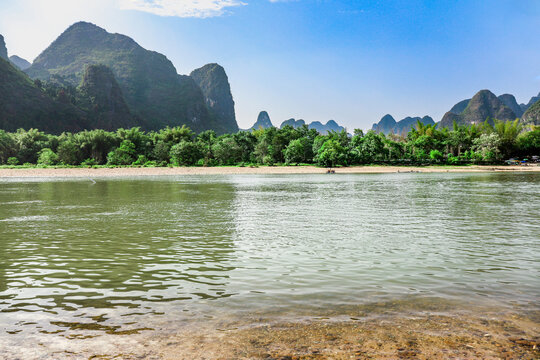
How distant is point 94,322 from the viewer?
678 centimetres

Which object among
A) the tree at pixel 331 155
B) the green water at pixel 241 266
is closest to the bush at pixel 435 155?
the tree at pixel 331 155

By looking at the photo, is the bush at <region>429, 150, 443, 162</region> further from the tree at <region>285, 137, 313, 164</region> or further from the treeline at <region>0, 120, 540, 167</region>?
the tree at <region>285, 137, 313, 164</region>

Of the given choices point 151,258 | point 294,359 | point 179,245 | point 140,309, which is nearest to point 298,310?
point 294,359

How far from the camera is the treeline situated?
11294 cm

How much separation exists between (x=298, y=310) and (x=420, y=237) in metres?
9.83

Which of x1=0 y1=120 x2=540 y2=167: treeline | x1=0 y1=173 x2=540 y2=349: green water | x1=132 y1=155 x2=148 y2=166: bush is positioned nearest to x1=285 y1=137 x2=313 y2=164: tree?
x1=0 y1=120 x2=540 y2=167: treeline

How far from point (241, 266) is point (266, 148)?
369ft

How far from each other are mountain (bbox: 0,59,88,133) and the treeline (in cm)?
6593

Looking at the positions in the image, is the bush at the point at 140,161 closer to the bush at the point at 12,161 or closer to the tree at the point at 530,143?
the bush at the point at 12,161

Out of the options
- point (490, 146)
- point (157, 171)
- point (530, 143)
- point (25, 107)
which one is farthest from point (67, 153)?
point (530, 143)

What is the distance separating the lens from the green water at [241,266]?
7441mm

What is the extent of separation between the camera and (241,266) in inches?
428

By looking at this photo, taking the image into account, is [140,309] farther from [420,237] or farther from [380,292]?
[420,237]

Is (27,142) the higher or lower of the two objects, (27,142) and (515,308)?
the higher
